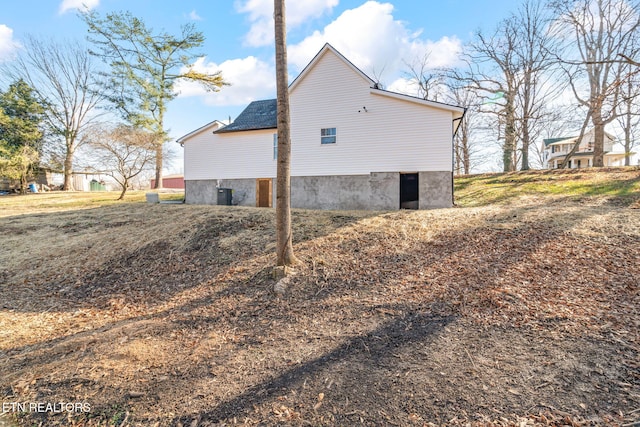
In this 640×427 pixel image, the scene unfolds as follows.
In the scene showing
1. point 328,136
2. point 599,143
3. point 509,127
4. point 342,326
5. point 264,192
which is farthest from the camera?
point 509,127

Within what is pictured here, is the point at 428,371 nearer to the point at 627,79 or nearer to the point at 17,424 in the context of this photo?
the point at 17,424

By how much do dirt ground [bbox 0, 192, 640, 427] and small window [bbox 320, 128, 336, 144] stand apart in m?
6.36

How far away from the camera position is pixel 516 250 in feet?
20.3

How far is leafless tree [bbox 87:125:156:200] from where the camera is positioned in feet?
59.2

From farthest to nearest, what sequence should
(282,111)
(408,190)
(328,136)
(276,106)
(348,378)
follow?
(276,106) < (408,190) < (328,136) < (282,111) < (348,378)

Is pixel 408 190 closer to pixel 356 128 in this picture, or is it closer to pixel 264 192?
pixel 356 128

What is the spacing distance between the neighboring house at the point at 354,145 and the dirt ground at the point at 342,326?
4486 mm

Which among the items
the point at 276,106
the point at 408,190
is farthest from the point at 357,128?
the point at 276,106

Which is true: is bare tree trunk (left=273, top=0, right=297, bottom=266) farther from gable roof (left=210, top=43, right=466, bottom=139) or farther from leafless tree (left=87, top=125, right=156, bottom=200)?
leafless tree (left=87, top=125, right=156, bottom=200)

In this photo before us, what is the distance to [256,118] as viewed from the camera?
1631 centimetres

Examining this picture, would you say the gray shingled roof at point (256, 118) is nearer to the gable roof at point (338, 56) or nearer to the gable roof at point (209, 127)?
the gable roof at point (209, 127)

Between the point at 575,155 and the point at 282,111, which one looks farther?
the point at 575,155

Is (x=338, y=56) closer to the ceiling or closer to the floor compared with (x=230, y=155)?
closer to the ceiling

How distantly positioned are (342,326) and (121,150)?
2021cm
